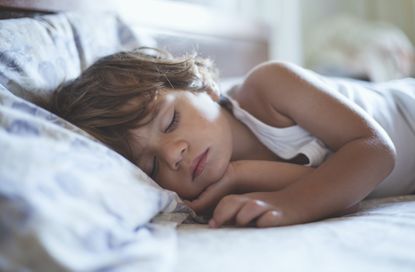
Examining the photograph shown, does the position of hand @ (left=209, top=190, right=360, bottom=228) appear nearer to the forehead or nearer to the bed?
the bed

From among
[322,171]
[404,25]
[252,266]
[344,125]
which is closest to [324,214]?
[322,171]

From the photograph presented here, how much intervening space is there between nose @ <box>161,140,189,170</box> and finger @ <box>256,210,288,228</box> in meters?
0.18

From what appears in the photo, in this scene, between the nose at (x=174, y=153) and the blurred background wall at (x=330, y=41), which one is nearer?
the nose at (x=174, y=153)

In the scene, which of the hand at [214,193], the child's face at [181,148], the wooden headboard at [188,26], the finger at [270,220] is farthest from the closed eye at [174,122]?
the wooden headboard at [188,26]

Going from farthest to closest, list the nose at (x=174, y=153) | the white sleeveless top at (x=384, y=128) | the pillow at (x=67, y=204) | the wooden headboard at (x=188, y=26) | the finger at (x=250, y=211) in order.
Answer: the wooden headboard at (x=188, y=26)
the white sleeveless top at (x=384, y=128)
the nose at (x=174, y=153)
the finger at (x=250, y=211)
the pillow at (x=67, y=204)

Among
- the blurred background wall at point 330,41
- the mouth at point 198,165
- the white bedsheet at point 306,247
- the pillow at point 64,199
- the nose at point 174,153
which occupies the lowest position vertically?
the blurred background wall at point 330,41

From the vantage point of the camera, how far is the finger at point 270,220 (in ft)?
2.37

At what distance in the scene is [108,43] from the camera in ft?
3.76

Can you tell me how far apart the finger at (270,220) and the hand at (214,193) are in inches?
6.1

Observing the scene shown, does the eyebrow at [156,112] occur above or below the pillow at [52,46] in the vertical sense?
below

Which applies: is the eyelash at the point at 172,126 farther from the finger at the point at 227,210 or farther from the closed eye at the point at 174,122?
the finger at the point at 227,210

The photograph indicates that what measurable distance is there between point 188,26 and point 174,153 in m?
0.89

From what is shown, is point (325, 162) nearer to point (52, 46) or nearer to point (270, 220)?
point (270, 220)

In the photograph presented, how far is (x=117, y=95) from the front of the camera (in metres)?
0.89
